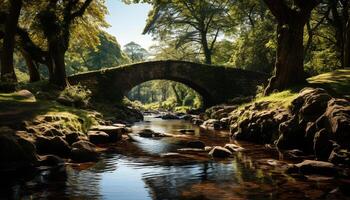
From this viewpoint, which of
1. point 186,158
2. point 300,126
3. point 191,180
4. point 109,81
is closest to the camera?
point 191,180

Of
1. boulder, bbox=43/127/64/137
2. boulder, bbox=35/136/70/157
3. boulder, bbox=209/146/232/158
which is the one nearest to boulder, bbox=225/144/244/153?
boulder, bbox=209/146/232/158

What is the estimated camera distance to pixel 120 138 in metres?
19.6

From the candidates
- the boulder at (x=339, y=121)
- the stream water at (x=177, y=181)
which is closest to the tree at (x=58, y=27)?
the stream water at (x=177, y=181)

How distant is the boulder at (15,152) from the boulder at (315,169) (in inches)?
299

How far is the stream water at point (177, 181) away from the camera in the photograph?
30.5 feet

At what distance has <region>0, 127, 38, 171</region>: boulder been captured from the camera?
37.0 ft

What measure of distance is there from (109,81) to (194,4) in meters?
19.8

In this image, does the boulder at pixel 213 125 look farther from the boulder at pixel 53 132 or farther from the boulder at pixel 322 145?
the boulder at pixel 53 132

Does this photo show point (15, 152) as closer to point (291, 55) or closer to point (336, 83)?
point (336, 83)

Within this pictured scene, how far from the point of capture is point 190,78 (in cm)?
4131

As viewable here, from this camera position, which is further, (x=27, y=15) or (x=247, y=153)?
(x=27, y=15)

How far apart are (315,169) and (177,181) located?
399cm

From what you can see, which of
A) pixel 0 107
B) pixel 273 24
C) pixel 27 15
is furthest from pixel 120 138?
pixel 273 24

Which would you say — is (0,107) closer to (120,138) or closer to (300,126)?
(120,138)
